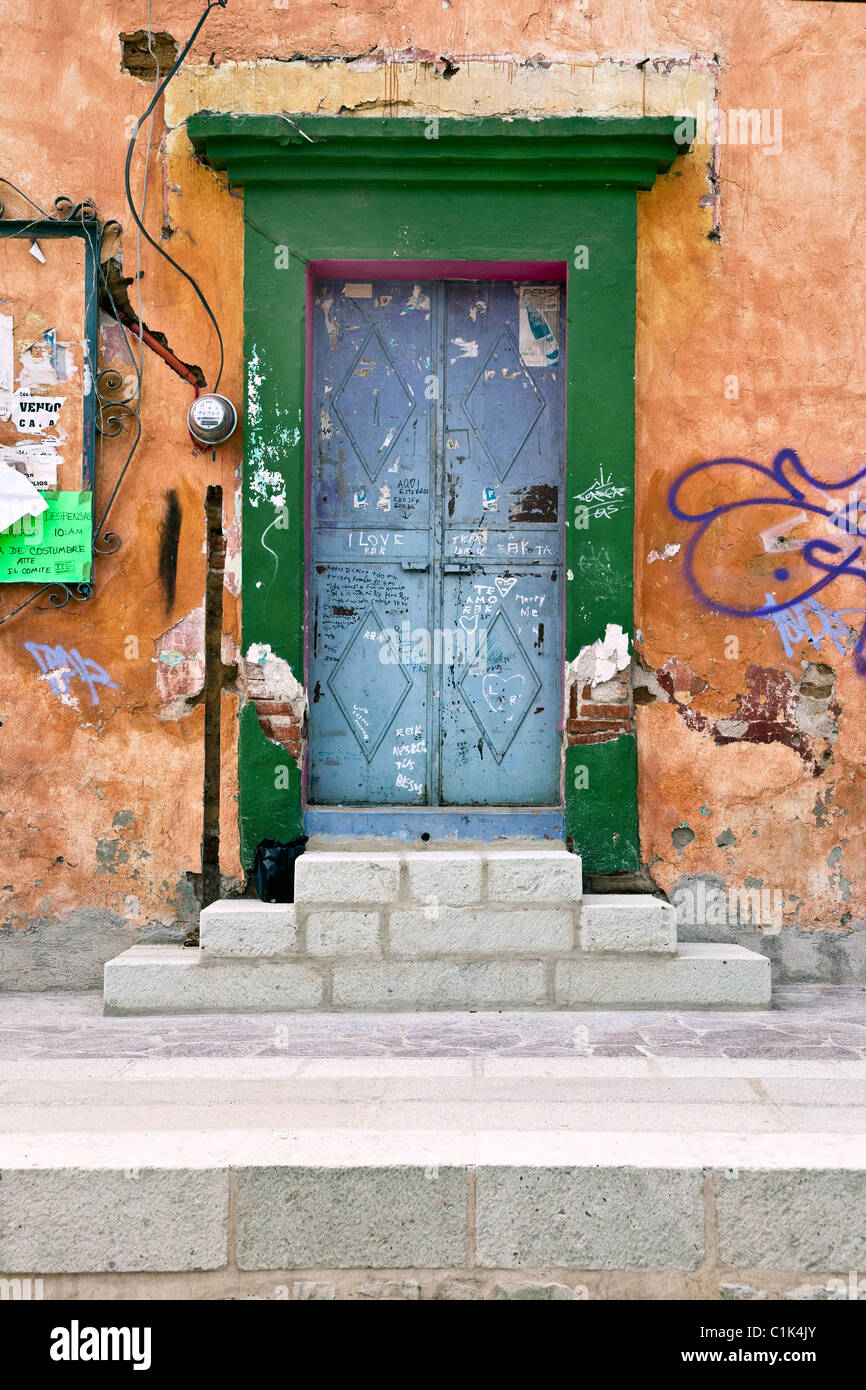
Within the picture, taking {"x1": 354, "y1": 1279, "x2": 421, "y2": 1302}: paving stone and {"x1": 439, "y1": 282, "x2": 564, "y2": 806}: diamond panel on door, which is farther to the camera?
{"x1": 439, "y1": 282, "x2": 564, "y2": 806}: diamond panel on door

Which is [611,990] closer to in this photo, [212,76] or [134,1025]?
[134,1025]

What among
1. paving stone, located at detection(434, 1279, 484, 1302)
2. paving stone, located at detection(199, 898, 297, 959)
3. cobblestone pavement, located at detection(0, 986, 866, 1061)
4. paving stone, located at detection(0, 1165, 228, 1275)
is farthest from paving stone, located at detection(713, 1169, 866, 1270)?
paving stone, located at detection(199, 898, 297, 959)

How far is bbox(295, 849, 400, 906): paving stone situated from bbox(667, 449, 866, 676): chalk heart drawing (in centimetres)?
182

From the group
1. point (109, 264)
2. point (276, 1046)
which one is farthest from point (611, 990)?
point (109, 264)

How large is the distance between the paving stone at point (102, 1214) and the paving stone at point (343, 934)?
1743 millimetres

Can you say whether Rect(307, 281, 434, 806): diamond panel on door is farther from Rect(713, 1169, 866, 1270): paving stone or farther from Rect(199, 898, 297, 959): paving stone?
Rect(713, 1169, 866, 1270): paving stone

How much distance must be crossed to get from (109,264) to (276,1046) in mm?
3331

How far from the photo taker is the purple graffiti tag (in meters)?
4.88

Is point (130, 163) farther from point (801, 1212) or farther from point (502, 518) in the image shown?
point (801, 1212)

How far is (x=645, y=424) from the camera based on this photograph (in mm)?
4949

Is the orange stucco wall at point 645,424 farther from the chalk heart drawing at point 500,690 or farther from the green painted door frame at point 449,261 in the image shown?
the chalk heart drawing at point 500,690

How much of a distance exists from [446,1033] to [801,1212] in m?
1.62

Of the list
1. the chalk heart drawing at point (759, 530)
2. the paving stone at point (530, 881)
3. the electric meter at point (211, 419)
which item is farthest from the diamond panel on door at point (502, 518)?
the electric meter at point (211, 419)

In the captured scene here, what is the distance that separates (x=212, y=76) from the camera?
4863mm
